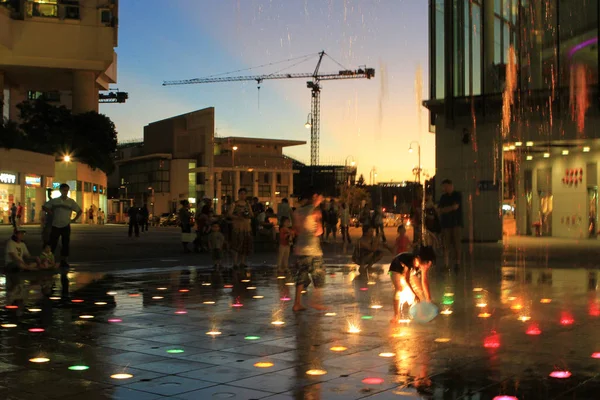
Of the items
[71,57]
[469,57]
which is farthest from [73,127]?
[469,57]

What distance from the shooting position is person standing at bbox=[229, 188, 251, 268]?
14.5 meters

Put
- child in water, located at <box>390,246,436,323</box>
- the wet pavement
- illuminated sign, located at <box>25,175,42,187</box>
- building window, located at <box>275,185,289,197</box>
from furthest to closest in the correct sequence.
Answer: building window, located at <box>275,185,289,197</box>, illuminated sign, located at <box>25,175,42,187</box>, child in water, located at <box>390,246,436,323</box>, the wet pavement

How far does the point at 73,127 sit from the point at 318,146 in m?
85.9

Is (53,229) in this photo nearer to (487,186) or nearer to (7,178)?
(487,186)

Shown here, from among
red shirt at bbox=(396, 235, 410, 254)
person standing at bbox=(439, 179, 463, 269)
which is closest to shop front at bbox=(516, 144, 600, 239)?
person standing at bbox=(439, 179, 463, 269)

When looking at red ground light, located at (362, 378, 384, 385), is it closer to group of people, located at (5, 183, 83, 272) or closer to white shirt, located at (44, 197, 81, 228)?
group of people, located at (5, 183, 83, 272)

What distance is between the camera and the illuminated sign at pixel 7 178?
4793 centimetres

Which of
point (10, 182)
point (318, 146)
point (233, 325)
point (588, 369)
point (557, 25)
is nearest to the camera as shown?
point (588, 369)

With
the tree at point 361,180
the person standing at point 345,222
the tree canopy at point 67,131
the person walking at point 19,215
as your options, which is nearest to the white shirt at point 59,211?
the person standing at point 345,222

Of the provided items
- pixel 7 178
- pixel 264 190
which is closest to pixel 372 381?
pixel 7 178

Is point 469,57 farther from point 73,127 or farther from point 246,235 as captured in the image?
point 73,127

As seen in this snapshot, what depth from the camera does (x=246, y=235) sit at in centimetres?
1530

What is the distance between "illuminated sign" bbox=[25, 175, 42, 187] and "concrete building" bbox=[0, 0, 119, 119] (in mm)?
11413

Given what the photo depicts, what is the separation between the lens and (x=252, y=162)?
110 meters
